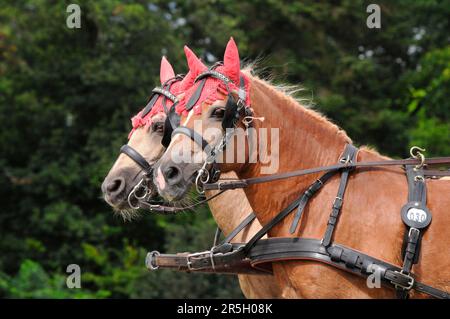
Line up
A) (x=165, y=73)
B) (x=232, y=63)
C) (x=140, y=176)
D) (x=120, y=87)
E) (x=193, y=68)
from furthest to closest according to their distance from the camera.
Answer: (x=120, y=87) < (x=165, y=73) < (x=140, y=176) < (x=193, y=68) < (x=232, y=63)

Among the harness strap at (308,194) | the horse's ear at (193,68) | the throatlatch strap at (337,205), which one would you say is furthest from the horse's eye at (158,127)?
the throatlatch strap at (337,205)

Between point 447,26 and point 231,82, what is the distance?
54.2 ft

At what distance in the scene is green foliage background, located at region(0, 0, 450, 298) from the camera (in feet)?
55.1

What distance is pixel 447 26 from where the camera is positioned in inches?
779

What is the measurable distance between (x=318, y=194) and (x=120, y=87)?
42.2 ft

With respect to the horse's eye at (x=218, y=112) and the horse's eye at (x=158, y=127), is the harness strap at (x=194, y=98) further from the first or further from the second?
the horse's eye at (x=158, y=127)

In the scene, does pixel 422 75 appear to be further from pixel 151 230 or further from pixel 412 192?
pixel 412 192

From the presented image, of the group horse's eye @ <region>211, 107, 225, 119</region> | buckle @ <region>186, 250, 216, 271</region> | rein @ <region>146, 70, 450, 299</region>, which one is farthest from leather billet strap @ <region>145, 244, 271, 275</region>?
horse's eye @ <region>211, 107, 225, 119</region>

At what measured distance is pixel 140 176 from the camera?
5812 millimetres

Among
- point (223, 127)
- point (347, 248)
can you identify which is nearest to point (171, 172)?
point (223, 127)

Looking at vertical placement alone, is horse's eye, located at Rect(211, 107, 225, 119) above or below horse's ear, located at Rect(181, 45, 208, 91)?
below

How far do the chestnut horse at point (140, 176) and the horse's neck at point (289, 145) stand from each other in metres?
0.70

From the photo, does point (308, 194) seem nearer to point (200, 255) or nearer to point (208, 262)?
point (208, 262)

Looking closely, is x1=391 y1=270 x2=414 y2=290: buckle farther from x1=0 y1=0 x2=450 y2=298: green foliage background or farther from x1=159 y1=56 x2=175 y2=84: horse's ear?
x1=0 y1=0 x2=450 y2=298: green foliage background
